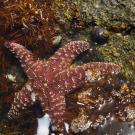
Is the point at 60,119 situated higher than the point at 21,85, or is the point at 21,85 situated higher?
the point at 21,85

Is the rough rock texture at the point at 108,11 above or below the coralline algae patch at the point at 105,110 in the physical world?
above

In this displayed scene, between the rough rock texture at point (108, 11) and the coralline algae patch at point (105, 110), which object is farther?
the rough rock texture at point (108, 11)

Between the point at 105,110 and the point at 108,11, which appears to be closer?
the point at 105,110

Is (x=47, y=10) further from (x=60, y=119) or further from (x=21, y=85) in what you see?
(x=60, y=119)

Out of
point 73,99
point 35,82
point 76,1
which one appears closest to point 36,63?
point 35,82

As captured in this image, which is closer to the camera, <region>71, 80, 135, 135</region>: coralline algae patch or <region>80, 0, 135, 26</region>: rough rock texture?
<region>71, 80, 135, 135</region>: coralline algae patch

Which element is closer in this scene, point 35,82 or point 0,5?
point 35,82

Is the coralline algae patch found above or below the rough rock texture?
below

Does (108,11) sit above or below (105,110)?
above
